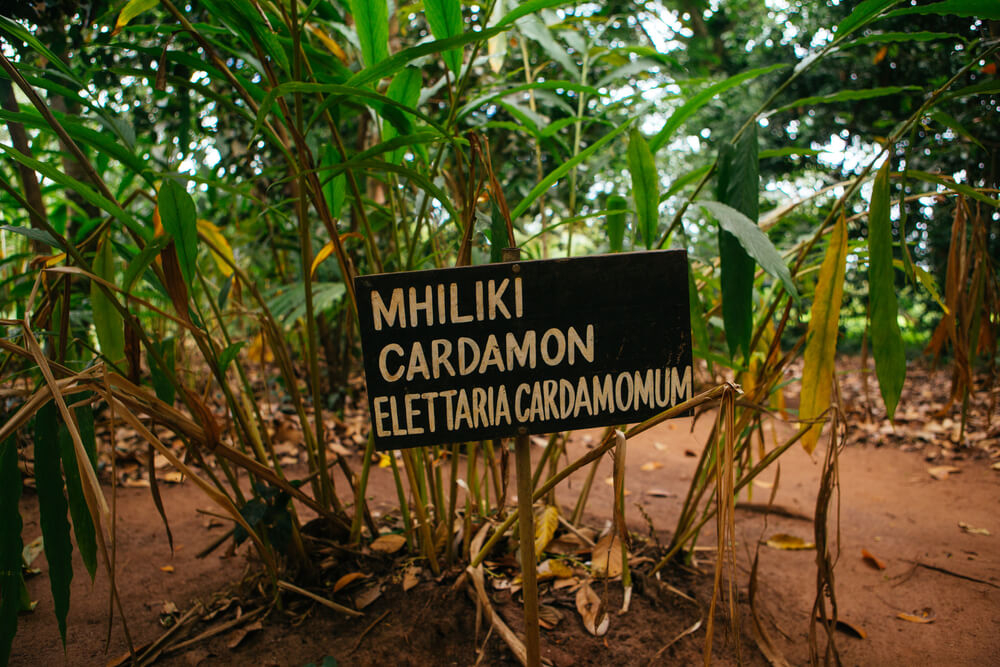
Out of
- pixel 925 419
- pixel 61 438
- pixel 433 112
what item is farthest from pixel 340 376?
pixel 925 419

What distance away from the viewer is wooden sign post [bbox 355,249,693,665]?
0.63 meters

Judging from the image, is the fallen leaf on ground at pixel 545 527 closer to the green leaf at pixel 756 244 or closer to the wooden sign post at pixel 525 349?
the wooden sign post at pixel 525 349

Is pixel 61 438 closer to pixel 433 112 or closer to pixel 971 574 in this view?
pixel 971 574

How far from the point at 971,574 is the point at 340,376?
6.88ft

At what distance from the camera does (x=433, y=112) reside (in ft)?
6.98

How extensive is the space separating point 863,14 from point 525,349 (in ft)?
1.99

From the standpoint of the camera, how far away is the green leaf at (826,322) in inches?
31.7

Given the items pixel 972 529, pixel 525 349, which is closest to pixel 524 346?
pixel 525 349

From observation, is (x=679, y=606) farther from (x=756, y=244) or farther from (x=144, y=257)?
(x=144, y=257)

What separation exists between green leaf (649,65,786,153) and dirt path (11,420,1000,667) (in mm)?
768

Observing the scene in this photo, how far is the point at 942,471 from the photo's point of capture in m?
1.96

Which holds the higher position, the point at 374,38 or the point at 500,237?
the point at 374,38

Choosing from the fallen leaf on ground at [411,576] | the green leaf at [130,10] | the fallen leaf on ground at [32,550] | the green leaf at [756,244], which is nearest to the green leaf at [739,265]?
the green leaf at [756,244]

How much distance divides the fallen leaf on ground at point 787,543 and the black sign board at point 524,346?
96 cm
